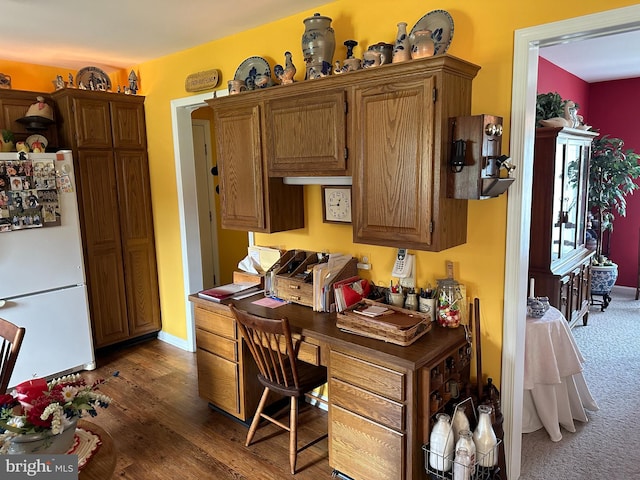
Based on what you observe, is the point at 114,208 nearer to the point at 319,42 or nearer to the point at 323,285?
the point at 323,285

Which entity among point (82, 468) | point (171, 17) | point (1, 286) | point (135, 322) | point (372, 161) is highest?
point (171, 17)

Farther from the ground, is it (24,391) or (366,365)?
(24,391)

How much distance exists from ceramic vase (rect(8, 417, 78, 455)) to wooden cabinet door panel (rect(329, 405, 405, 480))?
1.24 m

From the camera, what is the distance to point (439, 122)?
6.43 ft

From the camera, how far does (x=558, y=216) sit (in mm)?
Result: 3748

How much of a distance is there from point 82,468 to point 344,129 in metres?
1.78

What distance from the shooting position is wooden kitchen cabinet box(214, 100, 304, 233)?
8.99 feet

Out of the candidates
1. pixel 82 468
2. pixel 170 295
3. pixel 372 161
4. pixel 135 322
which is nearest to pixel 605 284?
pixel 372 161

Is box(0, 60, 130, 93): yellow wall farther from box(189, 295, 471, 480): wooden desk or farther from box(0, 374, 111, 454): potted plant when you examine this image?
box(0, 374, 111, 454): potted plant

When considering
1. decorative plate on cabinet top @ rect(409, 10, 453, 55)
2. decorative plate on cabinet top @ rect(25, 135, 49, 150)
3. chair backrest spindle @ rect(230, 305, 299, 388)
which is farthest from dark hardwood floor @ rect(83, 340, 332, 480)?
decorative plate on cabinet top @ rect(409, 10, 453, 55)

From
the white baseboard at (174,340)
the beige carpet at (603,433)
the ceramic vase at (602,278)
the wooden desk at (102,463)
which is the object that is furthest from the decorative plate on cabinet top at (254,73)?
the ceramic vase at (602,278)

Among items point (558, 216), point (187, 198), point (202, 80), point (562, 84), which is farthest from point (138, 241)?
point (562, 84)

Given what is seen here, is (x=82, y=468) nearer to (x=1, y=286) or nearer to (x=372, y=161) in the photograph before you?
(x=372, y=161)


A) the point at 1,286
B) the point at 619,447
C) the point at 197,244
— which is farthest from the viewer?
the point at 197,244
